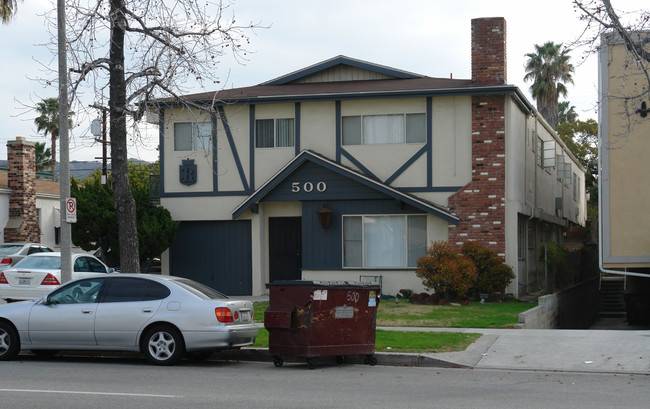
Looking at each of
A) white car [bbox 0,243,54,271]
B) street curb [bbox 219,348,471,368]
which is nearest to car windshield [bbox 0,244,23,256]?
white car [bbox 0,243,54,271]

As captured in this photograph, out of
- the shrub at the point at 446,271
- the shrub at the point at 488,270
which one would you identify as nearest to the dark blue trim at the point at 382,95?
the shrub at the point at 488,270

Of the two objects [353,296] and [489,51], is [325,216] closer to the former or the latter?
[489,51]

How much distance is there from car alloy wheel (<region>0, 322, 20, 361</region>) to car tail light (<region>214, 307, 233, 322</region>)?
10.8 ft

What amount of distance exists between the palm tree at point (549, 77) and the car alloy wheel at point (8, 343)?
4361cm

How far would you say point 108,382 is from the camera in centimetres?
1066

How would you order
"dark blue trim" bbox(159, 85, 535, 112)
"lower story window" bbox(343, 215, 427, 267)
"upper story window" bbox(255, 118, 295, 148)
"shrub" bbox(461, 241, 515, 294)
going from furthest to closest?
1. "upper story window" bbox(255, 118, 295, 148)
2. "lower story window" bbox(343, 215, 427, 267)
3. "dark blue trim" bbox(159, 85, 535, 112)
4. "shrub" bbox(461, 241, 515, 294)

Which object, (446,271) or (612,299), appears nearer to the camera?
(446,271)

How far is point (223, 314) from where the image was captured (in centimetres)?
1239

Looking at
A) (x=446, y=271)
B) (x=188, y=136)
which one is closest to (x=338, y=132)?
(x=188, y=136)

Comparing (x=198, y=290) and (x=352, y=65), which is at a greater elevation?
(x=352, y=65)

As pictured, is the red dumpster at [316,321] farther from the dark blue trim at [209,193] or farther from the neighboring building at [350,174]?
the dark blue trim at [209,193]

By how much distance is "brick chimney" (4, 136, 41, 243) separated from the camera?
35.0 meters

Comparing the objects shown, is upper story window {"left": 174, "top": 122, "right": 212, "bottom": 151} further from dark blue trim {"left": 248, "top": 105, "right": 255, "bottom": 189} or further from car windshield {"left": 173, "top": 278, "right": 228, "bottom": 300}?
car windshield {"left": 173, "top": 278, "right": 228, "bottom": 300}

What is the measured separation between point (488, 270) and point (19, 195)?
2196 centimetres
